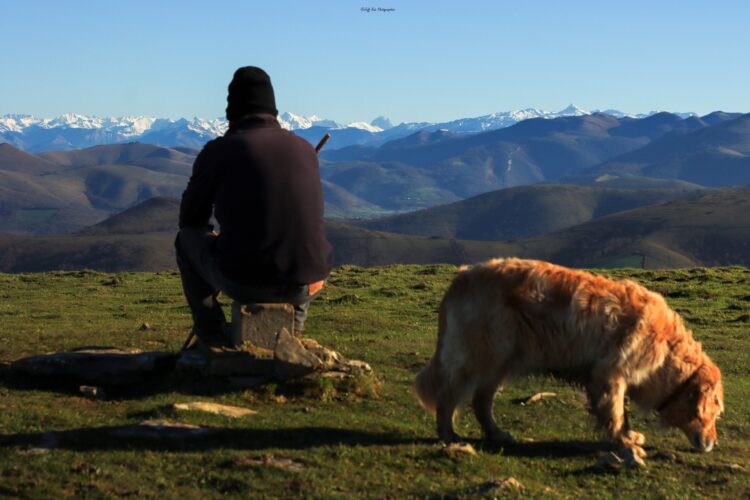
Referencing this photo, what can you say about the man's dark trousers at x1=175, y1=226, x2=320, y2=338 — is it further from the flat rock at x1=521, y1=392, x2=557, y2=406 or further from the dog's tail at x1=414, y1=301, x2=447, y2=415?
the flat rock at x1=521, y1=392, x2=557, y2=406

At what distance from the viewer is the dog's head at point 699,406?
8883 millimetres

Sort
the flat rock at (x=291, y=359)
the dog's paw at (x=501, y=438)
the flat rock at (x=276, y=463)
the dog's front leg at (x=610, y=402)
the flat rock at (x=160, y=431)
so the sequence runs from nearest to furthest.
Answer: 1. the flat rock at (x=276, y=463)
2. the flat rock at (x=160, y=431)
3. the dog's front leg at (x=610, y=402)
4. the dog's paw at (x=501, y=438)
5. the flat rock at (x=291, y=359)

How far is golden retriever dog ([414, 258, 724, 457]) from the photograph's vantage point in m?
8.50

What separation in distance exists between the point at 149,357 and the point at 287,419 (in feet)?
7.64

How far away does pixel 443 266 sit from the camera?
116 feet

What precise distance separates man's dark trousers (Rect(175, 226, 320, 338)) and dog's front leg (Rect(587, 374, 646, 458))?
345 centimetres

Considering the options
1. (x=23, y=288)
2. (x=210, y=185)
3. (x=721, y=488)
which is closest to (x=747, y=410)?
(x=721, y=488)

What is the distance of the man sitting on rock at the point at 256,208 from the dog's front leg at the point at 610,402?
329 cm

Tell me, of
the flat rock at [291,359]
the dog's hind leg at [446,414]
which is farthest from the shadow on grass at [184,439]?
the flat rock at [291,359]

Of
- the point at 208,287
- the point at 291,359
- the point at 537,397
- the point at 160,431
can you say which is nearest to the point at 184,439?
the point at 160,431

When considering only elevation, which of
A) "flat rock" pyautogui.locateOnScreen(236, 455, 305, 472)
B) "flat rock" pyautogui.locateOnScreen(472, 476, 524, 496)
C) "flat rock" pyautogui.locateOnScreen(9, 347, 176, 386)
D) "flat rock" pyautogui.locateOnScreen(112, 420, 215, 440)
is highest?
"flat rock" pyautogui.locateOnScreen(9, 347, 176, 386)

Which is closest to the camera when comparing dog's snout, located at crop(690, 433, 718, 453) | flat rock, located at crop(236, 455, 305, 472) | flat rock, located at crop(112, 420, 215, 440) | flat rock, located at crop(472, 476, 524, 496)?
flat rock, located at crop(472, 476, 524, 496)

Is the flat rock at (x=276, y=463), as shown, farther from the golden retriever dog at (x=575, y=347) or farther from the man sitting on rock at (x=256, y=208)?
the man sitting on rock at (x=256, y=208)

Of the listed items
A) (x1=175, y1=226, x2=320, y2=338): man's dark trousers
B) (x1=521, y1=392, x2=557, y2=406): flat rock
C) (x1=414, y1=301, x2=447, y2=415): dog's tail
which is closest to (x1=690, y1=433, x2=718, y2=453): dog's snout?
(x1=521, y1=392, x2=557, y2=406): flat rock
